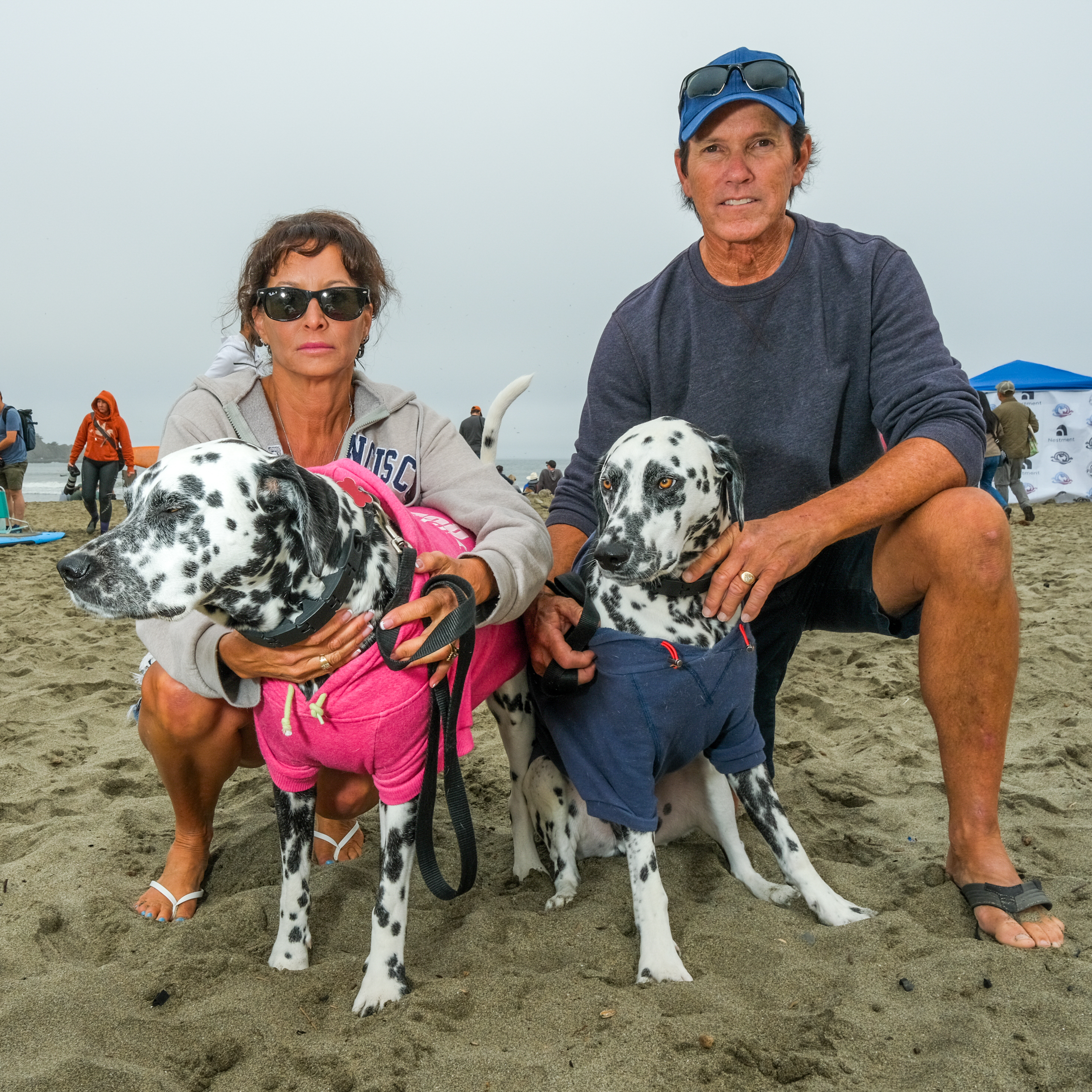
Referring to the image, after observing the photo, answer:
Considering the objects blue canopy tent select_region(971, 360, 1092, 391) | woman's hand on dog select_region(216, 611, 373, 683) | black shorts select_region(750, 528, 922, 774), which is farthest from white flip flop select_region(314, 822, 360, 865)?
blue canopy tent select_region(971, 360, 1092, 391)

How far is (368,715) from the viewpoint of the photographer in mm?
2129

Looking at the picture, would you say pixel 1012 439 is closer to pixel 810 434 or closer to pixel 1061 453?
pixel 1061 453

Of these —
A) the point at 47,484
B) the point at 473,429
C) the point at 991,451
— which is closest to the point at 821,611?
the point at 991,451

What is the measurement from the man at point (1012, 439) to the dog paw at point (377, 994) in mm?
13958

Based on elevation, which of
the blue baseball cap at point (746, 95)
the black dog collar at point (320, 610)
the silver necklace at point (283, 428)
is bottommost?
the black dog collar at point (320, 610)

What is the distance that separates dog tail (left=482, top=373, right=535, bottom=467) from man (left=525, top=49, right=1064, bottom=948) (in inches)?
11.9

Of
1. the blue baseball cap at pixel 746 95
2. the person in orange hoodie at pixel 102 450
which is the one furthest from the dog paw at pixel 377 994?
the person in orange hoodie at pixel 102 450

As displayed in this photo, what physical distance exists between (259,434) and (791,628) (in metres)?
1.95

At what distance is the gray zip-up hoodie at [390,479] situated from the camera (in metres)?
2.35

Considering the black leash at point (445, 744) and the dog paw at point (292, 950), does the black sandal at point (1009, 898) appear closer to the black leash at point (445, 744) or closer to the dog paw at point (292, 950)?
the black leash at point (445, 744)

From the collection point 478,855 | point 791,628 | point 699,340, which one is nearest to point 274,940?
point 478,855

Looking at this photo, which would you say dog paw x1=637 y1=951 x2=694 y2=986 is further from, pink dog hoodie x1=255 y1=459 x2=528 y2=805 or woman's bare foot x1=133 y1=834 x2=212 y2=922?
woman's bare foot x1=133 y1=834 x2=212 y2=922

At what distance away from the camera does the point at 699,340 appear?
307cm

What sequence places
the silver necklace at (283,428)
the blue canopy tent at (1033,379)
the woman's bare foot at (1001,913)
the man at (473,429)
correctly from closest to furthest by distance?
the woman's bare foot at (1001,913)
the silver necklace at (283,428)
the man at (473,429)
the blue canopy tent at (1033,379)
